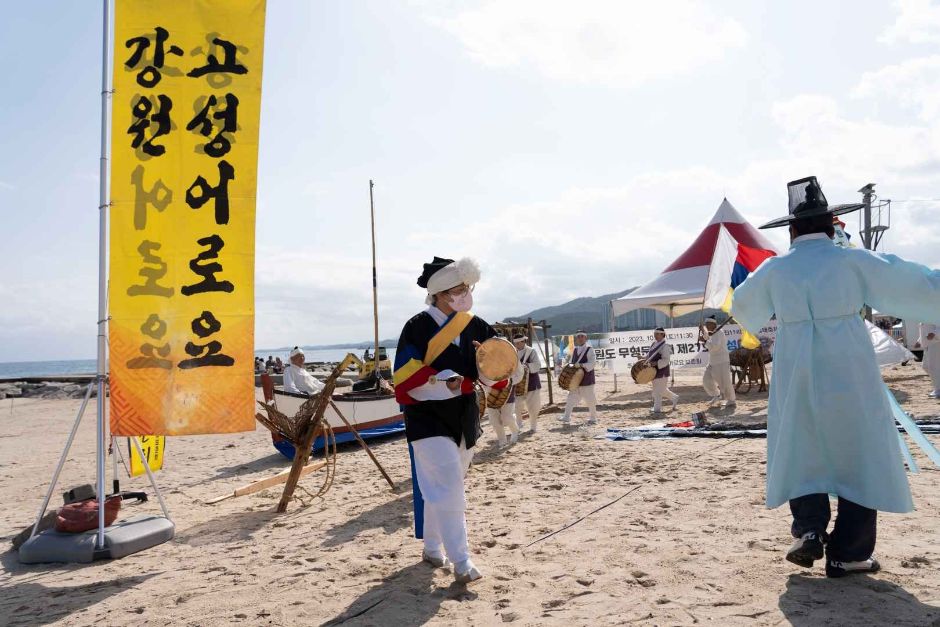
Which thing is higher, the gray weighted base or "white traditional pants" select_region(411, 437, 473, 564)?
"white traditional pants" select_region(411, 437, 473, 564)

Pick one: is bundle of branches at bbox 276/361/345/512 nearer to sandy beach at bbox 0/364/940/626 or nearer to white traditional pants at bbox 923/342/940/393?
sandy beach at bbox 0/364/940/626

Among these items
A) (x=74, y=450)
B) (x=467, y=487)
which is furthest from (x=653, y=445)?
(x=74, y=450)

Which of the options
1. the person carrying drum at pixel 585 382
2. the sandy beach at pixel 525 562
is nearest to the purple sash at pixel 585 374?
the person carrying drum at pixel 585 382

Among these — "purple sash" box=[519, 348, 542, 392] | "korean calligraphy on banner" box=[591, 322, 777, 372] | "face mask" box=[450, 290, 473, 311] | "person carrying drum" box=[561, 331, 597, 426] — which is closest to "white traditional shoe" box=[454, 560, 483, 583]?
"face mask" box=[450, 290, 473, 311]

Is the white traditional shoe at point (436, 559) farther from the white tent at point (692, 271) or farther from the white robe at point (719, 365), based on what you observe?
the white tent at point (692, 271)

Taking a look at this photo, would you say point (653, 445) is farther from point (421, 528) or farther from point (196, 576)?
point (196, 576)

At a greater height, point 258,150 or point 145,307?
point 258,150

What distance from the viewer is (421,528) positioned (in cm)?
418

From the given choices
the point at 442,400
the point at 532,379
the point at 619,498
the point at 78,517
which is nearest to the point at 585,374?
the point at 532,379

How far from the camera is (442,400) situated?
3898 mm

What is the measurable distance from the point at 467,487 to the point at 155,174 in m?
3.99

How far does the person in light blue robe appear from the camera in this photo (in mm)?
3166

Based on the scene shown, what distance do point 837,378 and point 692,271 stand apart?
13098 mm

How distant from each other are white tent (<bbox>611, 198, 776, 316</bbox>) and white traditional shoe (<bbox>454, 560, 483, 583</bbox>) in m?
12.6
